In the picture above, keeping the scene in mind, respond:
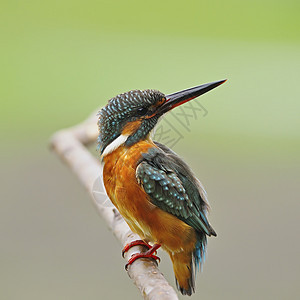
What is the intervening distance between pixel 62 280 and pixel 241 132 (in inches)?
77.2

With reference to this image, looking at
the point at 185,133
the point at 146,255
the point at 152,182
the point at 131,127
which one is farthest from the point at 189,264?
the point at 185,133

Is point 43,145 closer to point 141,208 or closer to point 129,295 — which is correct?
point 129,295

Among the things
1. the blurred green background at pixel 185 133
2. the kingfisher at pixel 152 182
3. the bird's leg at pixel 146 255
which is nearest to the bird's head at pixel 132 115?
the kingfisher at pixel 152 182

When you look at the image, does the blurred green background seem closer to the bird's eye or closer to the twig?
the twig

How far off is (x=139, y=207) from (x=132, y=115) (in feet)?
0.62

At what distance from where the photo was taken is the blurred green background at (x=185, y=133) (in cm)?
258

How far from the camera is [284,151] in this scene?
12.1ft

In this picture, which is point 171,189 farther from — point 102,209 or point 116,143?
point 102,209

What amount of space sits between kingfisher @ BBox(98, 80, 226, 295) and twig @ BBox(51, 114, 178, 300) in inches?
2.9

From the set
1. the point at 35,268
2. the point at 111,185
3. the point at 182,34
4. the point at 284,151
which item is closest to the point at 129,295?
the point at 35,268

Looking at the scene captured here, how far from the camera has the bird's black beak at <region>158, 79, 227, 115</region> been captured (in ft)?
3.15

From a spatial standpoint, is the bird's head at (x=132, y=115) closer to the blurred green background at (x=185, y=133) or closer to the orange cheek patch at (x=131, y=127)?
the orange cheek patch at (x=131, y=127)

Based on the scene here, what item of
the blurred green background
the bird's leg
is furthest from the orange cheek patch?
the blurred green background

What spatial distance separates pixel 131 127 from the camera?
3.37 feet
